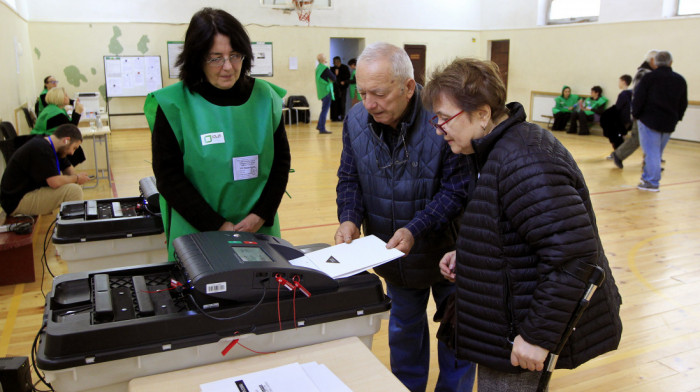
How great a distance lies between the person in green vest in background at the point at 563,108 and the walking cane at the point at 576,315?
435 inches

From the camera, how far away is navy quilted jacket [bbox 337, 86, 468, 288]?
Answer: 5.57 feet

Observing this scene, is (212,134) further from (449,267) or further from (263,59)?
(263,59)

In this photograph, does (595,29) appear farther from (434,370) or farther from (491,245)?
(491,245)

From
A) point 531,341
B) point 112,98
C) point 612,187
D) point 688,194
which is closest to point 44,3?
point 112,98

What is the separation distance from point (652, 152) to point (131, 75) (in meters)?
9.91

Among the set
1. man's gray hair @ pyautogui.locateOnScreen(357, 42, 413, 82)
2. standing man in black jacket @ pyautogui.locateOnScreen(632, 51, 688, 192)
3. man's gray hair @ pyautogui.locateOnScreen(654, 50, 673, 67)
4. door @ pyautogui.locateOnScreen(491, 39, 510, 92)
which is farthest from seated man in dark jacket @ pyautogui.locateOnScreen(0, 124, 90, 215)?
door @ pyautogui.locateOnScreen(491, 39, 510, 92)

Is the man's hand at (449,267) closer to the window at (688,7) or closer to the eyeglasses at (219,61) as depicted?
the eyeglasses at (219,61)

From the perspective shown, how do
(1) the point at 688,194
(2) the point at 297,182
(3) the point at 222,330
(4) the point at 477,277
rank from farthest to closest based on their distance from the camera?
1. (2) the point at 297,182
2. (1) the point at 688,194
3. (4) the point at 477,277
4. (3) the point at 222,330

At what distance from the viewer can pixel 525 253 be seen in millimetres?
1211

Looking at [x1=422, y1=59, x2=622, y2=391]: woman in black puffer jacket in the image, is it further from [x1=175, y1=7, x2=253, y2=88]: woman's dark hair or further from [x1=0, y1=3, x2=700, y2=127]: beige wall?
[x1=0, y1=3, x2=700, y2=127]: beige wall

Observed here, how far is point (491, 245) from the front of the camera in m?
1.23

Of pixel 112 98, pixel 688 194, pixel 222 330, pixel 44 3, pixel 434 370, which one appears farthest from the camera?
pixel 112 98

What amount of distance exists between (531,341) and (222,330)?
0.67m

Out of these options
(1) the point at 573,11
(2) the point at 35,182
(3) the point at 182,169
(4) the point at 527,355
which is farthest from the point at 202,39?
(1) the point at 573,11
